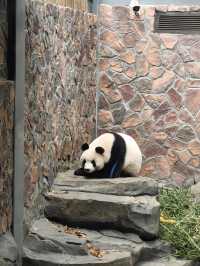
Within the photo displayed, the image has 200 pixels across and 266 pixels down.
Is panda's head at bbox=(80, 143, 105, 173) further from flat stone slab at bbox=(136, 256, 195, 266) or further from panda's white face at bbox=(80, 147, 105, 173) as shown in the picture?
flat stone slab at bbox=(136, 256, 195, 266)

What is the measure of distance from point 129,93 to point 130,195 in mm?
2495

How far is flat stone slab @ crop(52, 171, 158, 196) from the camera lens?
657cm

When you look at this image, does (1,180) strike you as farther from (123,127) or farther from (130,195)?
(123,127)

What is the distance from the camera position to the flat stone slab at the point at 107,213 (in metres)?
6.15

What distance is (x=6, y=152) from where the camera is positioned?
17.1 ft

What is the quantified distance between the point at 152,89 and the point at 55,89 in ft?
7.48

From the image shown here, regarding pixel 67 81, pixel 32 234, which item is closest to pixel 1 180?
pixel 32 234

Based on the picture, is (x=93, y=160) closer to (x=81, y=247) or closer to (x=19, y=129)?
(x=81, y=247)

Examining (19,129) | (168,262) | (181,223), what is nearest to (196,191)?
(181,223)

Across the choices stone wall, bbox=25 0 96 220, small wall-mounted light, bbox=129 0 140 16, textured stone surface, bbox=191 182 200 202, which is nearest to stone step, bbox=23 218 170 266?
stone wall, bbox=25 0 96 220

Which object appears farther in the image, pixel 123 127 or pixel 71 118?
pixel 123 127

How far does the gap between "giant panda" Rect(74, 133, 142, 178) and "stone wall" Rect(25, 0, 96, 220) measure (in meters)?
0.33

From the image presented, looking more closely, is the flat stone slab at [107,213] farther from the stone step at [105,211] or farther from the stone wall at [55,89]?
the stone wall at [55,89]

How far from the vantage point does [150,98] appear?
8711 mm
